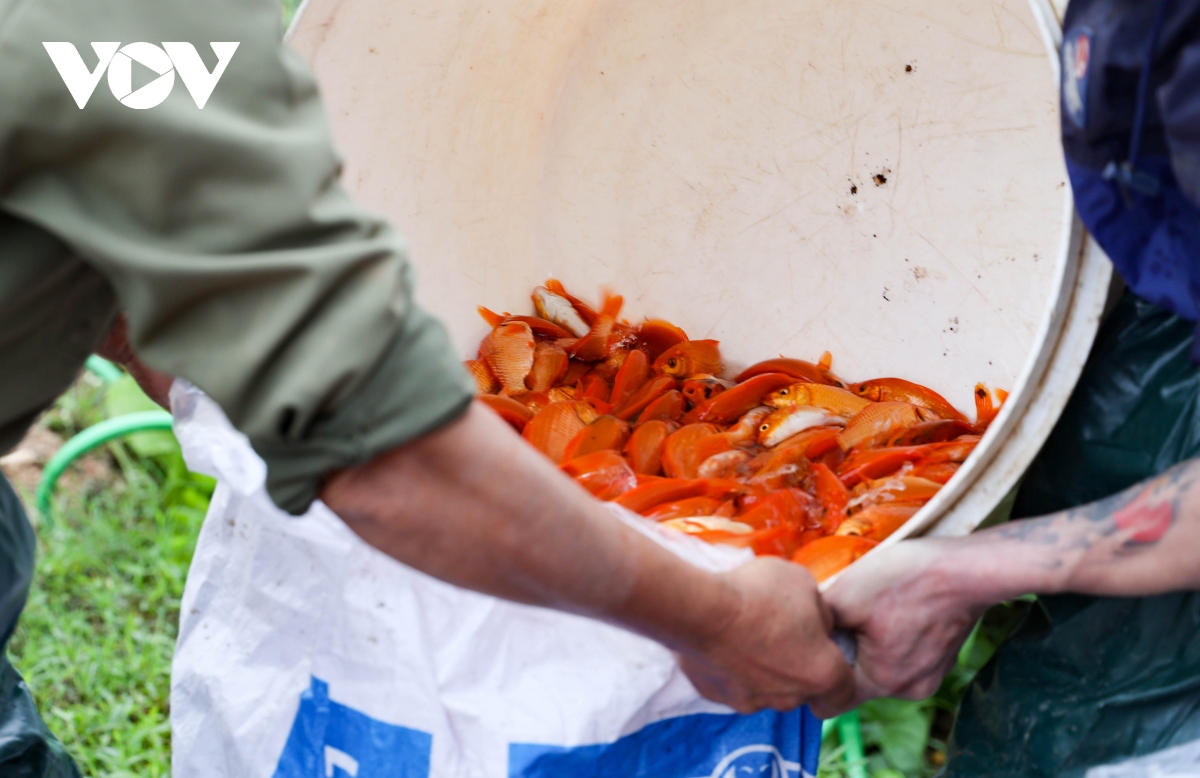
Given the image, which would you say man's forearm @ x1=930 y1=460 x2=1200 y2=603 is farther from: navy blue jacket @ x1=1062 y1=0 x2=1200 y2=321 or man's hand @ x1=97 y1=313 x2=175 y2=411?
man's hand @ x1=97 y1=313 x2=175 y2=411

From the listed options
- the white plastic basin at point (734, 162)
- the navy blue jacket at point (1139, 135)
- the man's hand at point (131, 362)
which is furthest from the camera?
the white plastic basin at point (734, 162)

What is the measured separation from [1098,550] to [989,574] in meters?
0.12

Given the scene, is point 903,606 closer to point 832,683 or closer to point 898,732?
point 832,683

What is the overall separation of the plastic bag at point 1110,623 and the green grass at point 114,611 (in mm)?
1789

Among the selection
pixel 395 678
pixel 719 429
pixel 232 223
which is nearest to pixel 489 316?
pixel 719 429

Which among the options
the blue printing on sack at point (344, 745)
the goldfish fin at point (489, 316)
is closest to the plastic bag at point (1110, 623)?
the blue printing on sack at point (344, 745)

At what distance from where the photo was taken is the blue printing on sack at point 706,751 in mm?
1188

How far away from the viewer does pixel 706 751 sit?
1281 millimetres

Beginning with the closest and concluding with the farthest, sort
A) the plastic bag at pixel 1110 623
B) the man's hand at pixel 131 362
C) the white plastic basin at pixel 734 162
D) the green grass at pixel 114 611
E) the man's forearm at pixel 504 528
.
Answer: the man's forearm at pixel 504 528 → the plastic bag at pixel 1110 623 → the man's hand at pixel 131 362 → the white plastic basin at pixel 734 162 → the green grass at pixel 114 611

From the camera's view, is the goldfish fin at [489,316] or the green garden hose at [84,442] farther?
the green garden hose at [84,442]

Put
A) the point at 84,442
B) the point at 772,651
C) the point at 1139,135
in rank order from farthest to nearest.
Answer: the point at 84,442 < the point at 772,651 < the point at 1139,135

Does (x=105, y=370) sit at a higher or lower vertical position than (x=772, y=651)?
lower

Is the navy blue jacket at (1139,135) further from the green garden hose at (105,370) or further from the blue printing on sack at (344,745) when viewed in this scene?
the green garden hose at (105,370)

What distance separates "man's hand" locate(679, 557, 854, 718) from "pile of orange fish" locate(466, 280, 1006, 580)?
164 mm
